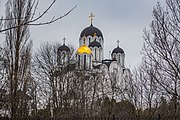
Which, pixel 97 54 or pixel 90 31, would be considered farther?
pixel 90 31

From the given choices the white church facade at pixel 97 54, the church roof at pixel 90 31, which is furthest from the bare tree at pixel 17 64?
the church roof at pixel 90 31

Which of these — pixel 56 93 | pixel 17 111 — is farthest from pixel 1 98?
pixel 56 93

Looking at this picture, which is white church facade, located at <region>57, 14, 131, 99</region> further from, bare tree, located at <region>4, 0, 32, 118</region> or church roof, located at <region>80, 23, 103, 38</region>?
bare tree, located at <region>4, 0, 32, 118</region>

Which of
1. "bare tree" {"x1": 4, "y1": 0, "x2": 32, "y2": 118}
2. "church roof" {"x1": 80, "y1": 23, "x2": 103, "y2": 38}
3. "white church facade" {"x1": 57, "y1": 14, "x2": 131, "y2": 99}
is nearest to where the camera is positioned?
"bare tree" {"x1": 4, "y1": 0, "x2": 32, "y2": 118}

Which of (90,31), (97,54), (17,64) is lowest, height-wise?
(17,64)

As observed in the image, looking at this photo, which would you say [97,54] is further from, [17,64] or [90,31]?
[17,64]

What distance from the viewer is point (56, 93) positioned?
76.9ft

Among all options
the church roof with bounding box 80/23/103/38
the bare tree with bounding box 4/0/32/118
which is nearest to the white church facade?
the church roof with bounding box 80/23/103/38

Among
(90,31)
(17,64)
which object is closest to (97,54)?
(90,31)

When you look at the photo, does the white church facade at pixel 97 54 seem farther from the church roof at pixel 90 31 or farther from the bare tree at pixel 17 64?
the bare tree at pixel 17 64

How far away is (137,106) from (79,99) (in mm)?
7433

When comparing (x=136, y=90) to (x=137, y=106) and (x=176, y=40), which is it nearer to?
(x=137, y=106)

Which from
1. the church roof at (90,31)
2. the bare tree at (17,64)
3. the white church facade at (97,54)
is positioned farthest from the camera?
the church roof at (90,31)

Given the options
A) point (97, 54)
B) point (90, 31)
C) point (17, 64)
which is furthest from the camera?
point (90, 31)
